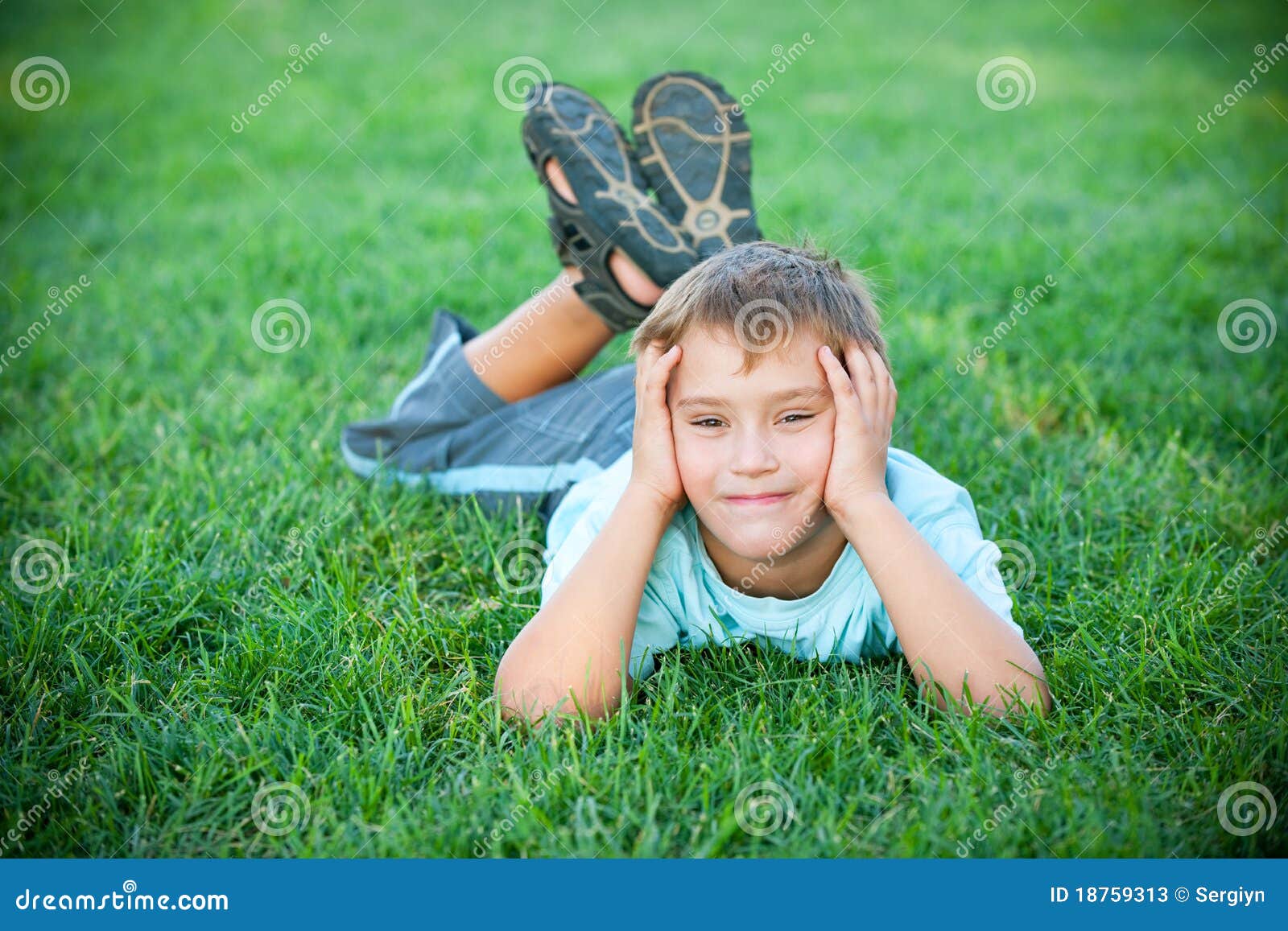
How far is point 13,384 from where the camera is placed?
369 centimetres

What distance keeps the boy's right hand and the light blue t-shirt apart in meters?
0.11

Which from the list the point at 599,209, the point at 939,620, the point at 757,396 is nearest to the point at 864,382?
the point at 757,396

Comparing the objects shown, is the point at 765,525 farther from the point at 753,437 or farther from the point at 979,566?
the point at 979,566

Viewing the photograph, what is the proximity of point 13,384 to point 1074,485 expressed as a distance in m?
3.46

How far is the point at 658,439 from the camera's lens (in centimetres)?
208

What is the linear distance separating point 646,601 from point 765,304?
2.13 ft

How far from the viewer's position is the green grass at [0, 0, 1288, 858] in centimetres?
182

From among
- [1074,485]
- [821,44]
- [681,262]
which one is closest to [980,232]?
[1074,485]

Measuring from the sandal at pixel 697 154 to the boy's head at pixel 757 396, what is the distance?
0.92m

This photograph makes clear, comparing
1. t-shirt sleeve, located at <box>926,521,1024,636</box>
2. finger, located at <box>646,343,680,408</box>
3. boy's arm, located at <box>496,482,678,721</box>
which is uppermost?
finger, located at <box>646,343,680,408</box>

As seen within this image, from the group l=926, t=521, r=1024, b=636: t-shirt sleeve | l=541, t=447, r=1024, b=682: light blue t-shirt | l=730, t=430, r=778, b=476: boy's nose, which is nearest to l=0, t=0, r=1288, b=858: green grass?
l=541, t=447, r=1024, b=682: light blue t-shirt

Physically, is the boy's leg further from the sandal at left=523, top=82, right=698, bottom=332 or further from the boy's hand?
the boy's hand

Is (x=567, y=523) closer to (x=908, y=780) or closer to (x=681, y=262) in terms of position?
(x=681, y=262)

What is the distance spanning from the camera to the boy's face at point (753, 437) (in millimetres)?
1979
